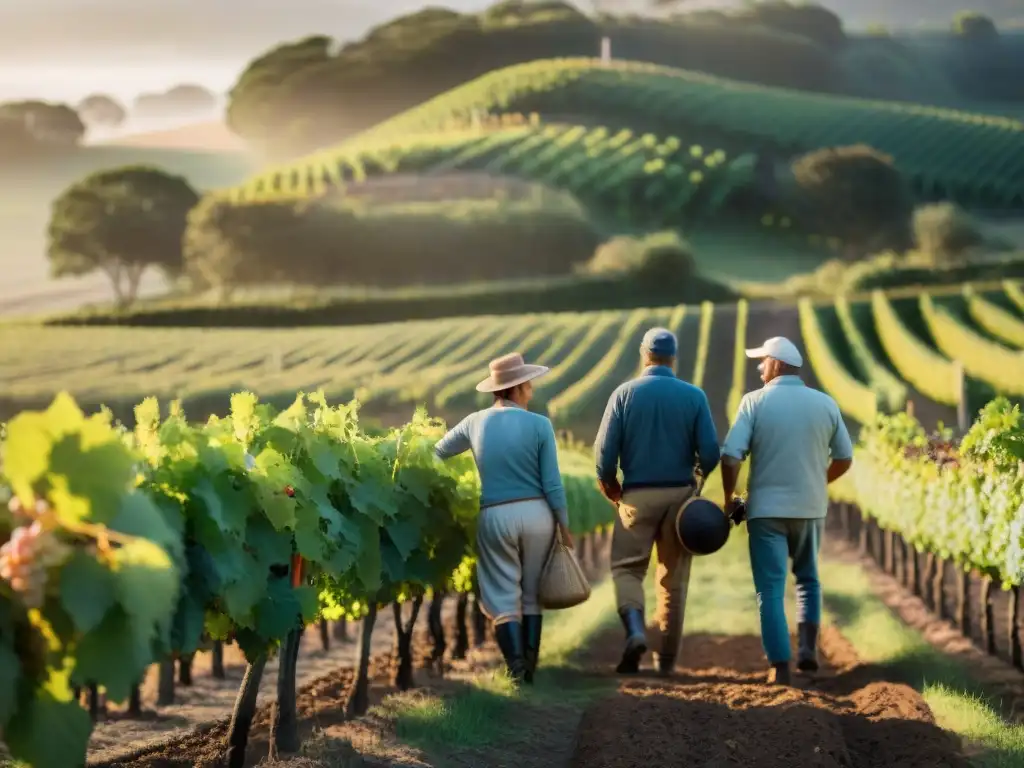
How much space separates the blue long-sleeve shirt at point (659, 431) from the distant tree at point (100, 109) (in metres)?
15.6

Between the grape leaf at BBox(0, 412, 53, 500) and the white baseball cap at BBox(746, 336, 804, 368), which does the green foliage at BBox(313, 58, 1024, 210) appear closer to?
the white baseball cap at BBox(746, 336, 804, 368)

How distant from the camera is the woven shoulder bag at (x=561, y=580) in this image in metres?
5.57

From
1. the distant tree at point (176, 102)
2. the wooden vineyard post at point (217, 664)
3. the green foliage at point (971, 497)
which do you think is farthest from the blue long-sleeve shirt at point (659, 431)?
the distant tree at point (176, 102)

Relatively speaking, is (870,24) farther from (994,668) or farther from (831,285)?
(994,668)

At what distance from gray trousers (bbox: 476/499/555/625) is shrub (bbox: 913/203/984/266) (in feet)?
57.0

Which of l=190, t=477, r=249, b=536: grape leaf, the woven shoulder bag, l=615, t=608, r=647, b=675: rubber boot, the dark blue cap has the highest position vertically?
the dark blue cap

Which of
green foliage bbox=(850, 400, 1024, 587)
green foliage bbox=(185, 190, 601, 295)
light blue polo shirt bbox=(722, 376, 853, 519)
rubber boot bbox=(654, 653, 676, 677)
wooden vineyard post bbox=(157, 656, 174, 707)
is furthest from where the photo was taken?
→ green foliage bbox=(185, 190, 601, 295)

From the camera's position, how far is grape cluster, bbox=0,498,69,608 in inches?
101

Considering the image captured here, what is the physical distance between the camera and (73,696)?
282 centimetres

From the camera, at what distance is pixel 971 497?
672 centimetres

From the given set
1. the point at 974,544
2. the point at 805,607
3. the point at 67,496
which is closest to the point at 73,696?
the point at 67,496

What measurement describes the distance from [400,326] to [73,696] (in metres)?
17.5

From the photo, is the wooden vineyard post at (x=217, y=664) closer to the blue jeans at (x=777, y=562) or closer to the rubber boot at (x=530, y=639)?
the rubber boot at (x=530, y=639)

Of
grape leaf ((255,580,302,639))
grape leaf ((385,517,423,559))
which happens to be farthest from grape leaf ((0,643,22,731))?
grape leaf ((385,517,423,559))
